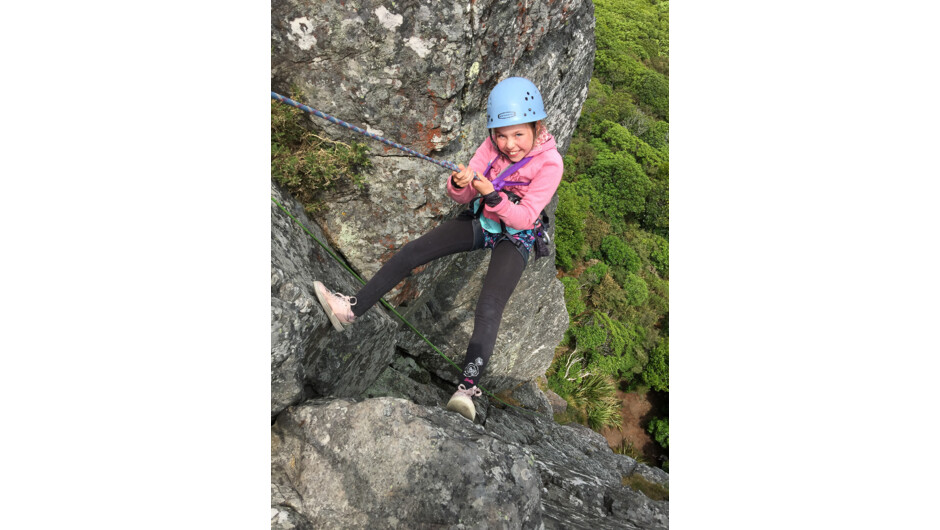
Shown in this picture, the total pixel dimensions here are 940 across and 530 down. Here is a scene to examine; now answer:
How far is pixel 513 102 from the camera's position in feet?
11.1

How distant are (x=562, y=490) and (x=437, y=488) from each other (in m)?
2.23

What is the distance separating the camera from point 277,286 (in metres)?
3.11

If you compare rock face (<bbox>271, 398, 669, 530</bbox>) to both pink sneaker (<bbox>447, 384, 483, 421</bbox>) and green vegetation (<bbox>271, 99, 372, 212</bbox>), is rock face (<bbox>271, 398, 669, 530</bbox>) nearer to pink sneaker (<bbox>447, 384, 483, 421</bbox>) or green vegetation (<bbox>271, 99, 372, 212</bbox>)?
pink sneaker (<bbox>447, 384, 483, 421</bbox>)

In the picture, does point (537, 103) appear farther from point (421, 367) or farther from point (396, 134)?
point (421, 367)

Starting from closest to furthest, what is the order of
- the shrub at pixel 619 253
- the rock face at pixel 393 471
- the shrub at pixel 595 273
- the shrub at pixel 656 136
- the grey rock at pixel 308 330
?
the rock face at pixel 393 471, the grey rock at pixel 308 330, the shrub at pixel 595 273, the shrub at pixel 619 253, the shrub at pixel 656 136

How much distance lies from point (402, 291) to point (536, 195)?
2.14m

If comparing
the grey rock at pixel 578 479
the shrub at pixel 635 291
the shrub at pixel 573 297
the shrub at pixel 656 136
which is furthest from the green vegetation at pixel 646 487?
the shrub at pixel 656 136

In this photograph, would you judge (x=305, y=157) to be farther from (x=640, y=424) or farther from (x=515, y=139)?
(x=640, y=424)

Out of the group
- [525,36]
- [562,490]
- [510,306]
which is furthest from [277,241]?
[510,306]

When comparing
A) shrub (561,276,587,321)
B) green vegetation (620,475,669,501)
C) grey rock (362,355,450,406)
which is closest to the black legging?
grey rock (362,355,450,406)

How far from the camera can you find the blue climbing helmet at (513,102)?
11.1 feet

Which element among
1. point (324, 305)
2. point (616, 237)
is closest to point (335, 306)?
point (324, 305)

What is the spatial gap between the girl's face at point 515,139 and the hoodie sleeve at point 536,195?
159 mm

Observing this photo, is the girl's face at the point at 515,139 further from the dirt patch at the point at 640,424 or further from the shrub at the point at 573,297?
the dirt patch at the point at 640,424
